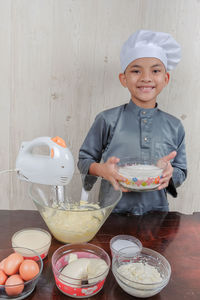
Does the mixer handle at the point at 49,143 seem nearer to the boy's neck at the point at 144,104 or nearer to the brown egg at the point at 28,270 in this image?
the brown egg at the point at 28,270

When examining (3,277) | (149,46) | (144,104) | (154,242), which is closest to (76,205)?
(154,242)

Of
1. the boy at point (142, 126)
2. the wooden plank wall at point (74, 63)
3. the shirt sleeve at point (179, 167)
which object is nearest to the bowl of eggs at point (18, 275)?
the boy at point (142, 126)

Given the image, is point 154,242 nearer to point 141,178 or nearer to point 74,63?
point 141,178

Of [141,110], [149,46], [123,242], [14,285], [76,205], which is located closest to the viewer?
[14,285]

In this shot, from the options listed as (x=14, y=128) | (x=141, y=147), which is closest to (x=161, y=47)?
(x=141, y=147)

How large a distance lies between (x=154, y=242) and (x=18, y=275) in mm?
493

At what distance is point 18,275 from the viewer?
0.71 metres

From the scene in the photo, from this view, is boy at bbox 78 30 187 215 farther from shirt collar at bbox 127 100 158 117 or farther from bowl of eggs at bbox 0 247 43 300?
bowl of eggs at bbox 0 247 43 300

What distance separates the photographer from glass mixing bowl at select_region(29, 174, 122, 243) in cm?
88

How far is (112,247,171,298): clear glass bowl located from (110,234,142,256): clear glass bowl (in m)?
0.05

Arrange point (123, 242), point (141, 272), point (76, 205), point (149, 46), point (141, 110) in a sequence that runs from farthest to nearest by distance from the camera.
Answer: point (141, 110), point (149, 46), point (76, 205), point (123, 242), point (141, 272)

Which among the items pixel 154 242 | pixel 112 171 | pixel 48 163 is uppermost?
pixel 48 163

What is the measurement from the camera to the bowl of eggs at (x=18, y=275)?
2.21 ft

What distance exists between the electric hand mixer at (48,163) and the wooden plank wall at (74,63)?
3.04ft
